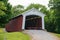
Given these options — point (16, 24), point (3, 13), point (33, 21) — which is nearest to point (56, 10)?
point (33, 21)

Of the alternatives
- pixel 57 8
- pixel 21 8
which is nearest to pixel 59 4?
pixel 57 8

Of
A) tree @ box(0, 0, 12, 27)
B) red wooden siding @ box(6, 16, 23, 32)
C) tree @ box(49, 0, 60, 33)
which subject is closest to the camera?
tree @ box(0, 0, 12, 27)

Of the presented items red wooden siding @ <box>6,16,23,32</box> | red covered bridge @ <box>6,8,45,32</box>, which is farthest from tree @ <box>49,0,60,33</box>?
red wooden siding @ <box>6,16,23,32</box>

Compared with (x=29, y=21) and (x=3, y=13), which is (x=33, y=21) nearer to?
(x=29, y=21)

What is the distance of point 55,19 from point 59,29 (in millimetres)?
1976

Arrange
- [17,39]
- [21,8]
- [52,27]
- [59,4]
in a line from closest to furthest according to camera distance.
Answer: [17,39], [59,4], [52,27], [21,8]

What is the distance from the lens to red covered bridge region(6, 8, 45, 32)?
3072 centimetres

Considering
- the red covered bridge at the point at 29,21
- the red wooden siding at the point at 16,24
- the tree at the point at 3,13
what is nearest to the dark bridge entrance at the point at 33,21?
the red covered bridge at the point at 29,21

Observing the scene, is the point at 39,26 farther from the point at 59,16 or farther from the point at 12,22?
the point at 12,22

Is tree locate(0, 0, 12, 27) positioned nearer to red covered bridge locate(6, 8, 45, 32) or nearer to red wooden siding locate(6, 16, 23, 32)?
red wooden siding locate(6, 16, 23, 32)

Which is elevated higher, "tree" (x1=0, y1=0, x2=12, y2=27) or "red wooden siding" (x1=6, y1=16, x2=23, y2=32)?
"tree" (x1=0, y1=0, x2=12, y2=27)

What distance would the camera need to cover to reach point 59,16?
3331cm

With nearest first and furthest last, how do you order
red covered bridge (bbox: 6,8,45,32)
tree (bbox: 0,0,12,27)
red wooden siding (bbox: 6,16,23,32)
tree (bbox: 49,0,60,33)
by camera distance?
tree (bbox: 0,0,12,27), red covered bridge (bbox: 6,8,45,32), red wooden siding (bbox: 6,16,23,32), tree (bbox: 49,0,60,33)

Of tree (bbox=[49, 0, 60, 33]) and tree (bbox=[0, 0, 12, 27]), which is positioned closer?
tree (bbox=[0, 0, 12, 27])
